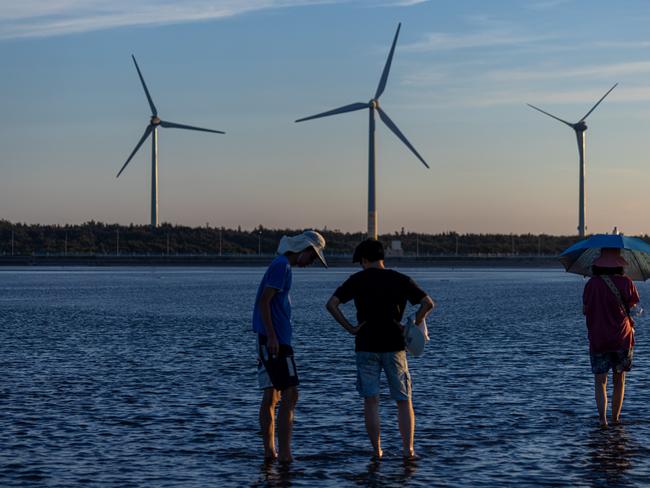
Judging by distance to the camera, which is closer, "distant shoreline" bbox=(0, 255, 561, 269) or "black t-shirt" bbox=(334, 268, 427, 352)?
"black t-shirt" bbox=(334, 268, 427, 352)

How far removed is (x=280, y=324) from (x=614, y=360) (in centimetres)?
485

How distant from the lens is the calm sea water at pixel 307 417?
487 inches

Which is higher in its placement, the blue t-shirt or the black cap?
the black cap

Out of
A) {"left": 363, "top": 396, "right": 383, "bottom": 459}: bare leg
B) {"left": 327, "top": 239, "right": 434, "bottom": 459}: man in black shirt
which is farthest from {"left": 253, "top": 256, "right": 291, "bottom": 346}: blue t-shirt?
{"left": 363, "top": 396, "right": 383, "bottom": 459}: bare leg

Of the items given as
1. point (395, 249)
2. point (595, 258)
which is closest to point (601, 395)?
point (595, 258)

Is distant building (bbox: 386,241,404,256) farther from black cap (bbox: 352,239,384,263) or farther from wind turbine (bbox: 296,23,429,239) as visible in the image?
black cap (bbox: 352,239,384,263)

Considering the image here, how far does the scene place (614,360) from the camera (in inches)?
580

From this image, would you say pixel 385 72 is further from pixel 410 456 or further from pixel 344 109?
pixel 410 456

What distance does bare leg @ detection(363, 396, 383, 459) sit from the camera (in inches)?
499

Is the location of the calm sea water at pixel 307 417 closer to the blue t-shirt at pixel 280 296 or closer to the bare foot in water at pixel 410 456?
the bare foot in water at pixel 410 456

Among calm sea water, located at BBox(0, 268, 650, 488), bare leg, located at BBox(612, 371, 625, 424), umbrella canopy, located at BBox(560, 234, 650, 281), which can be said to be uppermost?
umbrella canopy, located at BBox(560, 234, 650, 281)

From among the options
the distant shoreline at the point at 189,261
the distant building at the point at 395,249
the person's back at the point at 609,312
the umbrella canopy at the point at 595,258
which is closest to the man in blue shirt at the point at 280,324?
the person's back at the point at 609,312

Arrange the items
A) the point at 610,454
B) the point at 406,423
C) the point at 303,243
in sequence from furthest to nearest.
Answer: the point at 610,454
the point at 406,423
the point at 303,243

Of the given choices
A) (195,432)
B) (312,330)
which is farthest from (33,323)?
(195,432)
